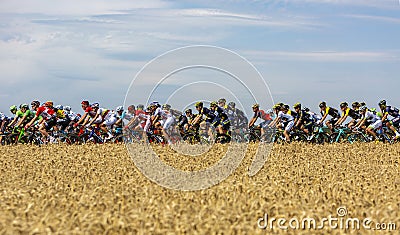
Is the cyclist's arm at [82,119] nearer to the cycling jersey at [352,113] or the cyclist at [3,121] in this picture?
the cyclist at [3,121]

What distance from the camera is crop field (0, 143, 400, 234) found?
9.83m

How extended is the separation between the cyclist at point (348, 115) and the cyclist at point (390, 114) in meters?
1.08

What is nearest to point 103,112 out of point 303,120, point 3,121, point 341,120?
point 3,121

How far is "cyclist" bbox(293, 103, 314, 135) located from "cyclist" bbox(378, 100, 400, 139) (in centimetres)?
352

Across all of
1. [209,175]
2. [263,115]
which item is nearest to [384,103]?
[263,115]

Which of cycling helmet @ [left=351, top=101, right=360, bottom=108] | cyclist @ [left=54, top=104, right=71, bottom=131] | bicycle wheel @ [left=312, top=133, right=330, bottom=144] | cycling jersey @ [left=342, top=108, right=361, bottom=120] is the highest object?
cycling helmet @ [left=351, top=101, right=360, bottom=108]

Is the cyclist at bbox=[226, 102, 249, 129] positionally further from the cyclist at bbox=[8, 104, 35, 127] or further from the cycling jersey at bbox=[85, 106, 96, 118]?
the cyclist at bbox=[8, 104, 35, 127]

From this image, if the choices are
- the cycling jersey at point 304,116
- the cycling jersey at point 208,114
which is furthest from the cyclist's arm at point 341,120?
the cycling jersey at point 208,114

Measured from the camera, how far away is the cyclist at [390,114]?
3191cm

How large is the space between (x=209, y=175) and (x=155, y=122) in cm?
1144

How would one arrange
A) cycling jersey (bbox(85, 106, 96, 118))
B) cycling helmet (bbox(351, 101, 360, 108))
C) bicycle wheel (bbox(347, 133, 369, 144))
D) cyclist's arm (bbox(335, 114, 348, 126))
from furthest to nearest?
cycling helmet (bbox(351, 101, 360, 108)), cyclist's arm (bbox(335, 114, 348, 126)), bicycle wheel (bbox(347, 133, 369, 144)), cycling jersey (bbox(85, 106, 96, 118))

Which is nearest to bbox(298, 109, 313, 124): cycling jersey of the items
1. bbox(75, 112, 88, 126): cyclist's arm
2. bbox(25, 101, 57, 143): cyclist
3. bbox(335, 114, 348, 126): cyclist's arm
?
bbox(335, 114, 348, 126): cyclist's arm

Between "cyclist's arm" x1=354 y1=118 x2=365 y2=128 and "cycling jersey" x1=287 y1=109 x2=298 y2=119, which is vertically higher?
"cycling jersey" x1=287 y1=109 x2=298 y2=119

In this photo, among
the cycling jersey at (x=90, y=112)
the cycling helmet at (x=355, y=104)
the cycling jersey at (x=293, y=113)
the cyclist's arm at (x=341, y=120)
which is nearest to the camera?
the cycling jersey at (x=90, y=112)
